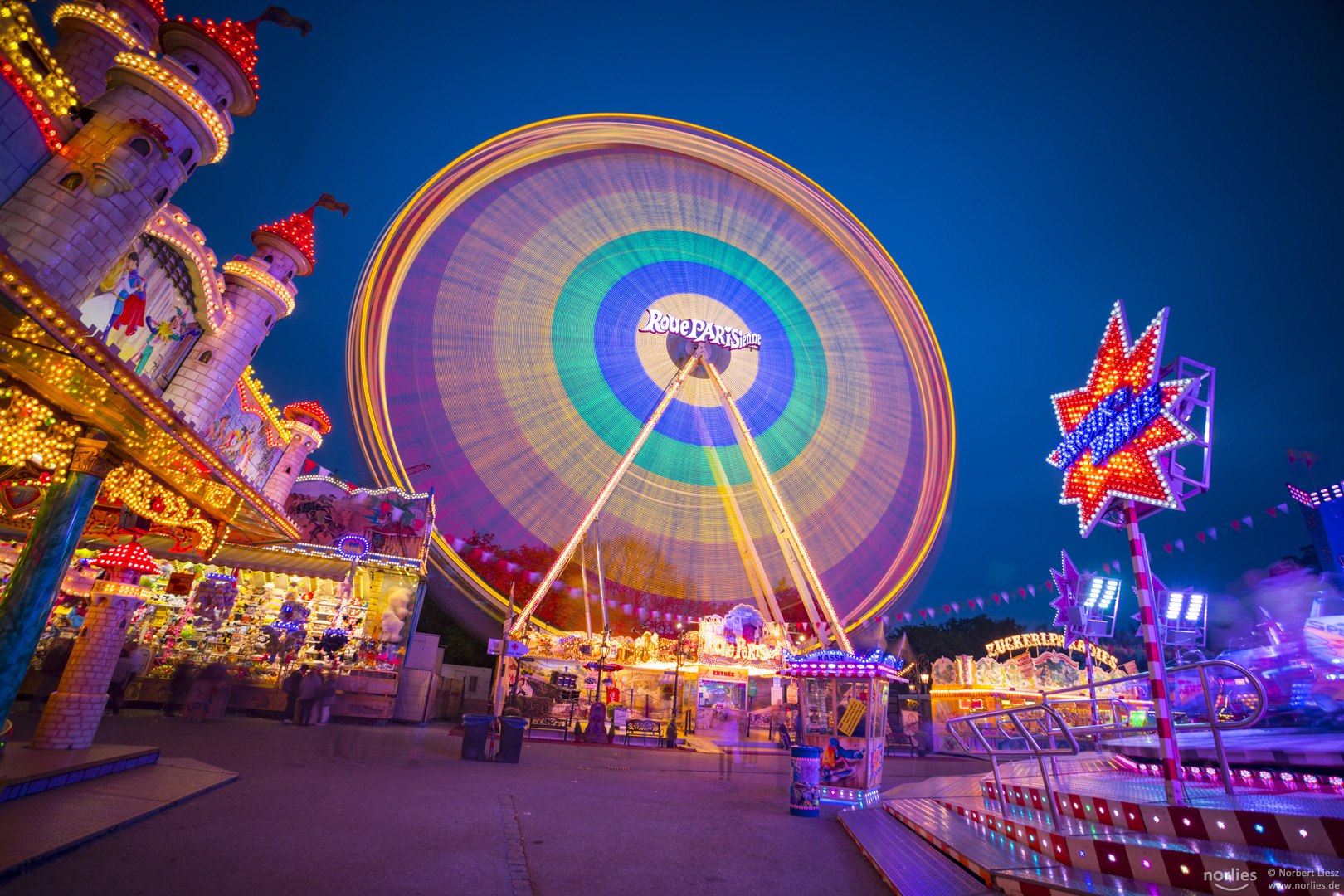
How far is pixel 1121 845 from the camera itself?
3.69 m

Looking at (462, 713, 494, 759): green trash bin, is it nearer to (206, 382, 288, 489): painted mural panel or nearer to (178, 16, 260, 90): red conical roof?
(206, 382, 288, 489): painted mural panel

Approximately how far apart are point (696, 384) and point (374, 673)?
56.8 feet

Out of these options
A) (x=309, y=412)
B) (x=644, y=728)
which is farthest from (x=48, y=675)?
(x=644, y=728)

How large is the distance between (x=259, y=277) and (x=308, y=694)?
13.4 m

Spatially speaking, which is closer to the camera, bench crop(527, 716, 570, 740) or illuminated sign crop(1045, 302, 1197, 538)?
illuminated sign crop(1045, 302, 1197, 538)

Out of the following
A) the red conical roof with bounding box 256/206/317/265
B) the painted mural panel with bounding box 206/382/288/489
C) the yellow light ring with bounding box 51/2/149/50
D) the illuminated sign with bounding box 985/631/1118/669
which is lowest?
the illuminated sign with bounding box 985/631/1118/669

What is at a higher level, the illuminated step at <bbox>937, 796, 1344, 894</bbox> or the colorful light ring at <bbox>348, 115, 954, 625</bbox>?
the colorful light ring at <bbox>348, 115, 954, 625</bbox>

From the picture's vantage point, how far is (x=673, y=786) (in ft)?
36.1

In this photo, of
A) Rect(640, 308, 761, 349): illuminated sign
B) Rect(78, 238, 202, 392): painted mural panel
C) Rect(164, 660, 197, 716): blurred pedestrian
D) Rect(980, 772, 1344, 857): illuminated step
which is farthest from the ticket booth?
Rect(164, 660, 197, 716): blurred pedestrian

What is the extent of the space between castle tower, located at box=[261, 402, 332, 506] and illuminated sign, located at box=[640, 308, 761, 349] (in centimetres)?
1237

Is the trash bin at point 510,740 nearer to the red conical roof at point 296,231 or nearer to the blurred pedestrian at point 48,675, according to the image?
the red conical roof at point 296,231

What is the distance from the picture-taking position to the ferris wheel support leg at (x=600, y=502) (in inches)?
814

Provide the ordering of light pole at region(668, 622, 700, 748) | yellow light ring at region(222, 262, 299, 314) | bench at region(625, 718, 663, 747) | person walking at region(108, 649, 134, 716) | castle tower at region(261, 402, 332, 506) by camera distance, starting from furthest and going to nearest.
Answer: bench at region(625, 718, 663, 747), light pole at region(668, 622, 700, 748), castle tower at region(261, 402, 332, 506), person walking at region(108, 649, 134, 716), yellow light ring at region(222, 262, 299, 314)

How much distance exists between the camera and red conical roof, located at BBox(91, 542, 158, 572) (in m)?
9.19
